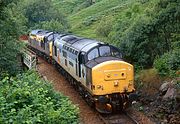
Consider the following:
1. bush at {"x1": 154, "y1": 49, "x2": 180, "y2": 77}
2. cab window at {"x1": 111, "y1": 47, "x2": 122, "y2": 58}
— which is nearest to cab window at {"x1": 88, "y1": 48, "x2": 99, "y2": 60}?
cab window at {"x1": 111, "y1": 47, "x2": 122, "y2": 58}

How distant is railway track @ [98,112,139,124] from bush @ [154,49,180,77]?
5478 millimetres

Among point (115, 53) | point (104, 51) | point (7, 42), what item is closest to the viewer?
point (104, 51)

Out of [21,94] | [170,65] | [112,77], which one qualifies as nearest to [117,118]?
[112,77]

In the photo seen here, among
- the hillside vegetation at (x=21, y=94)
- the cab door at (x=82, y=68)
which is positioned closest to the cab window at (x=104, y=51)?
the cab door at (x=82, y=68)

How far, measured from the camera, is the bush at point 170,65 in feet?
77.0

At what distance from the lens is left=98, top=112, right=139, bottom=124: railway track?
18.2m

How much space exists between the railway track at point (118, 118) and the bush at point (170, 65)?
5478 millimetres

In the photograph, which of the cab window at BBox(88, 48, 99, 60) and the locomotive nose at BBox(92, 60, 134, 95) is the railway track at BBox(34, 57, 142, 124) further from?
the cab window at BBox(88, 48, 99, 60)

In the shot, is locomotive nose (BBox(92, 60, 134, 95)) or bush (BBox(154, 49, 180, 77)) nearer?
locomotive nose (BBox(92, 60, 134, 95))

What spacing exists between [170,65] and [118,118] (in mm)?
6461

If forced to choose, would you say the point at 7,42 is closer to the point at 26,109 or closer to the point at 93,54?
the point at 93,54

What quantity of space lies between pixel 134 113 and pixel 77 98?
15.7 ft

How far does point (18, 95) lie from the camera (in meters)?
10.3

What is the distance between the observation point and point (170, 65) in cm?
2362
